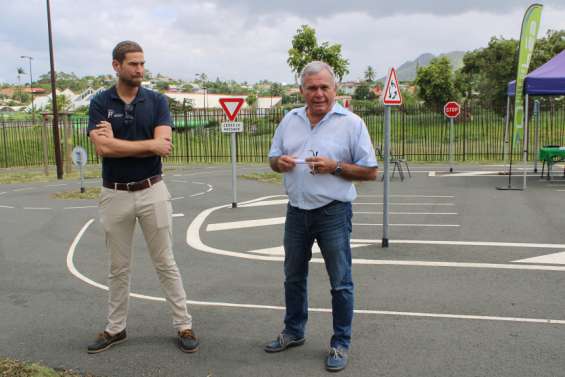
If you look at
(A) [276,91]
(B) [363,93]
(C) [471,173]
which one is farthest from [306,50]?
(A) [276,91]

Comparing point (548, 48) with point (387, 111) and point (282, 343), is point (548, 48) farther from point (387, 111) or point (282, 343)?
point (282, 343)

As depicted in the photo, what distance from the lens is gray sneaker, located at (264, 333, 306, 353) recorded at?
165 inches

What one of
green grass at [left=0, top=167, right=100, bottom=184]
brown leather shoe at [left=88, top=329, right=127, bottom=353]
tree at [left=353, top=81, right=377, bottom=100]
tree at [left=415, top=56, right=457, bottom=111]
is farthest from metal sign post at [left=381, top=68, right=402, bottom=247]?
tree at [left=353, top=81, right=377, bottom=100]

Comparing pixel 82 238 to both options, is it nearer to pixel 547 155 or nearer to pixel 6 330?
pixel 6 330

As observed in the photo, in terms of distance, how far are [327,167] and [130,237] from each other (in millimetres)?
1653

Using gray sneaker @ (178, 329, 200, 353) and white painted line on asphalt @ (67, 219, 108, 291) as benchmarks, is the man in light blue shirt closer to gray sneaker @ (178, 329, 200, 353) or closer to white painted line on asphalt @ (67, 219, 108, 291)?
gray sneaker @ (178, 329, 200, 353)

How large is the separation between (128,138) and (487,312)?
334cm

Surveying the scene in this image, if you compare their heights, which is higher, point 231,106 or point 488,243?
point 231,106

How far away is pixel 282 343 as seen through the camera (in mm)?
4195

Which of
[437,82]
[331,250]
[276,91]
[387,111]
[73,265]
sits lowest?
[73,265]

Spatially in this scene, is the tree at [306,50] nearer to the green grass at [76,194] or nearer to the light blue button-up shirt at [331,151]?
the green grass at [76,194]

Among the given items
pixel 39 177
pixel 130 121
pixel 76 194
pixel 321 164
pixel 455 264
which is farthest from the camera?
pixel 39 177

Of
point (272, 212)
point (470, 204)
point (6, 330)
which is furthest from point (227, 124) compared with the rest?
point (6, 330)

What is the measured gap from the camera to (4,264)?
7199 millimetres
